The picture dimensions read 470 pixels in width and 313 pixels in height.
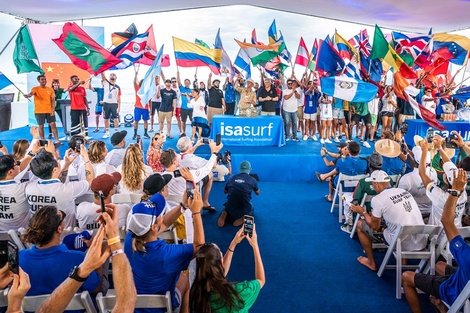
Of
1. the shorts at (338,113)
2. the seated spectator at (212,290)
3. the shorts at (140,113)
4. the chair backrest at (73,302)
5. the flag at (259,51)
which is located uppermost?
the flag at (259,51)

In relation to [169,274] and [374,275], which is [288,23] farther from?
[169,274]

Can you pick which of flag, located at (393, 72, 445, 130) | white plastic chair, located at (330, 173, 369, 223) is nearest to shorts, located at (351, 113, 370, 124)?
flag, located at (393, 72, 445, 130)

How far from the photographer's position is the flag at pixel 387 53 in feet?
23.0

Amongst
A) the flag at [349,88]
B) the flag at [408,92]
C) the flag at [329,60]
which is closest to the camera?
the flag at [408,92]

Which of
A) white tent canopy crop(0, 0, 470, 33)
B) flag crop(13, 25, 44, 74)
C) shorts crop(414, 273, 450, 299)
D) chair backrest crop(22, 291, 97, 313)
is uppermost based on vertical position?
white tent canopy crop(0, 0, 470, 33)

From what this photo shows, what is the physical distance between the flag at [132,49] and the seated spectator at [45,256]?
21.6 ft

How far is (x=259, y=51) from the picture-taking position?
8867 millimetres

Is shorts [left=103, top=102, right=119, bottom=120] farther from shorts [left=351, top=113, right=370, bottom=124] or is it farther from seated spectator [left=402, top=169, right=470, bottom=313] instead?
seated spectator [left=402, top=169, right=470, bottom=313]

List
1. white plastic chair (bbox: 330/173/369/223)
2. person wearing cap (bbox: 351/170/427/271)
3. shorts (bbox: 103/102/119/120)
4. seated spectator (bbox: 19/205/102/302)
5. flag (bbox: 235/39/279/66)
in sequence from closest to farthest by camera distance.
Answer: seated spectator (bbox: 19/205/102/302) → person wearing cap (bbox: 351/170/427/271) → white plastic chair (bbox: 330/173/369/223) → flag (bbox: 235/39/279/66) → shorts (bbox: 103/102/119/120)

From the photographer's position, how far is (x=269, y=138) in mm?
8781

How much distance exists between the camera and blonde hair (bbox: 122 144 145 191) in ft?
13.1

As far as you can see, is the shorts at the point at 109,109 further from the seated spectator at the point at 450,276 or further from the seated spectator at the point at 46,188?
the seated spectator at the point at 450,276

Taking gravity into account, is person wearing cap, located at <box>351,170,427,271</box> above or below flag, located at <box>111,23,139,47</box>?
below

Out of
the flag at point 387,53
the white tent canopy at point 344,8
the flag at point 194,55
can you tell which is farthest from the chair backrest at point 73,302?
the white tent canopy at point 344,8
